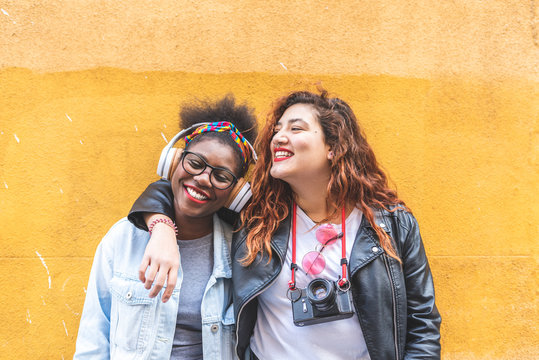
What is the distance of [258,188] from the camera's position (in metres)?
2.41

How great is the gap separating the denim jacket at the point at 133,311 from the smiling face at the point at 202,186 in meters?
0.29

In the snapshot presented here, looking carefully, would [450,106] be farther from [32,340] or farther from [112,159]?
[32,340]

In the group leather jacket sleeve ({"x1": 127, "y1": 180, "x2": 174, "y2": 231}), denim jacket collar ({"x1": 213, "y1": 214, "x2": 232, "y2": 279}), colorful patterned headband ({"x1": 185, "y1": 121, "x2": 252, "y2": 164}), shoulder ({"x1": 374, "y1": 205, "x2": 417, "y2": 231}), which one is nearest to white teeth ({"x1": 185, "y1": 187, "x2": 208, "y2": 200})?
leather jacket sleeve ({"x1": 127, "y1": 180, "x2": 174, "y2": 231})

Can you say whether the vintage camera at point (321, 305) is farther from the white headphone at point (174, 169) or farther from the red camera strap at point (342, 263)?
the white headphone at point (174, 169)

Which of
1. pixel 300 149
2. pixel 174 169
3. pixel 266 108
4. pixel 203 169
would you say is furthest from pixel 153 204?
pixel 266 108

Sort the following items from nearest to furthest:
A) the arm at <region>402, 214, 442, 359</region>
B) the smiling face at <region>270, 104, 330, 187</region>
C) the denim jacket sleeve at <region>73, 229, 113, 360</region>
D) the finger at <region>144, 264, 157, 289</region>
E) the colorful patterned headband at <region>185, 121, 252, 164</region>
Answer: the finger at <region>144, 264, 157, 289</region>
the arm at <region>402, 214, 442, 359</region>
the denim jacket sleeve at <region>73, 229, 113, 360</region>
the smiling face at <region>270, 104, 330, 187</region>
the colorful patterned headband at <region>185, 121, 252, 164</region>

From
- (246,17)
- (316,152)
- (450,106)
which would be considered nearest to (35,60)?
(246,17)

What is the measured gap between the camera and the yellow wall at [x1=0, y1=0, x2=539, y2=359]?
108 inches

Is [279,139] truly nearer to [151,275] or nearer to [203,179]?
[203,179]

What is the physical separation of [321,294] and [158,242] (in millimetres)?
905

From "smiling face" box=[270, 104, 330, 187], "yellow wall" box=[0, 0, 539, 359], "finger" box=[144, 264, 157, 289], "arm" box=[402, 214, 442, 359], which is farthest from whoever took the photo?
"yellow wall" box=[0, 0, 539, 359]

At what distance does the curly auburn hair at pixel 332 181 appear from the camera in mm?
2199

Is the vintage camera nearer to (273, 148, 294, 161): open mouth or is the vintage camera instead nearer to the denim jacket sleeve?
(273, 148, 294, 161): open mouth

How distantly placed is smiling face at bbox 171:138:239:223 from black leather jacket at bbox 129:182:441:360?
0.12 metres
